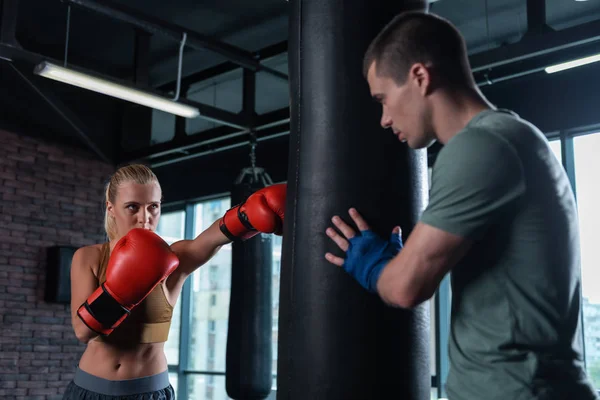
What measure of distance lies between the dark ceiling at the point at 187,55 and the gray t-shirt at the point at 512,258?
11.1 feet

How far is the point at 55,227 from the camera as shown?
7.02 metres

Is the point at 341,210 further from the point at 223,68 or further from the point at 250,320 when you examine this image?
the point at 223,68

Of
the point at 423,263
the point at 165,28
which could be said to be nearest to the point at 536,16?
the point at 165,28

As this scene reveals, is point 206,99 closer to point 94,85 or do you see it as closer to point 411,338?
point 94,85

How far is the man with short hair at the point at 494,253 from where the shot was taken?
1.07 m

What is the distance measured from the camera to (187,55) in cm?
670

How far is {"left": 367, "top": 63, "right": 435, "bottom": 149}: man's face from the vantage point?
119cm

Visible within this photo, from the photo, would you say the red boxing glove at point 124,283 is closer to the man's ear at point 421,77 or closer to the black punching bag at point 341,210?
the black punching bag at point 341,210

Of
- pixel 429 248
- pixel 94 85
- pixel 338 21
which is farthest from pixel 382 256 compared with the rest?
pixel 94 85

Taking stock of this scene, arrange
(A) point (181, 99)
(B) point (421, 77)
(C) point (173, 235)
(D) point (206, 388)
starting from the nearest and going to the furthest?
(B) point (421, 77)
(A) point (181, 99)
(D) point (206, 388)
(C) point (173, 235)

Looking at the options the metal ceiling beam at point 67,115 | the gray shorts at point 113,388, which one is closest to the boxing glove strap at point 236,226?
the gray shorts at point 113,388

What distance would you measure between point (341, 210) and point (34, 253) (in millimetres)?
6116

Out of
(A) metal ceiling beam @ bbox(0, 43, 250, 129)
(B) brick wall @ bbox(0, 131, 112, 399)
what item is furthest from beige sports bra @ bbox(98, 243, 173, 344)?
(B) brick wall @ bbox(0, 131, 112, 399)

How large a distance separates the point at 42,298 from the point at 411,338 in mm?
6157
